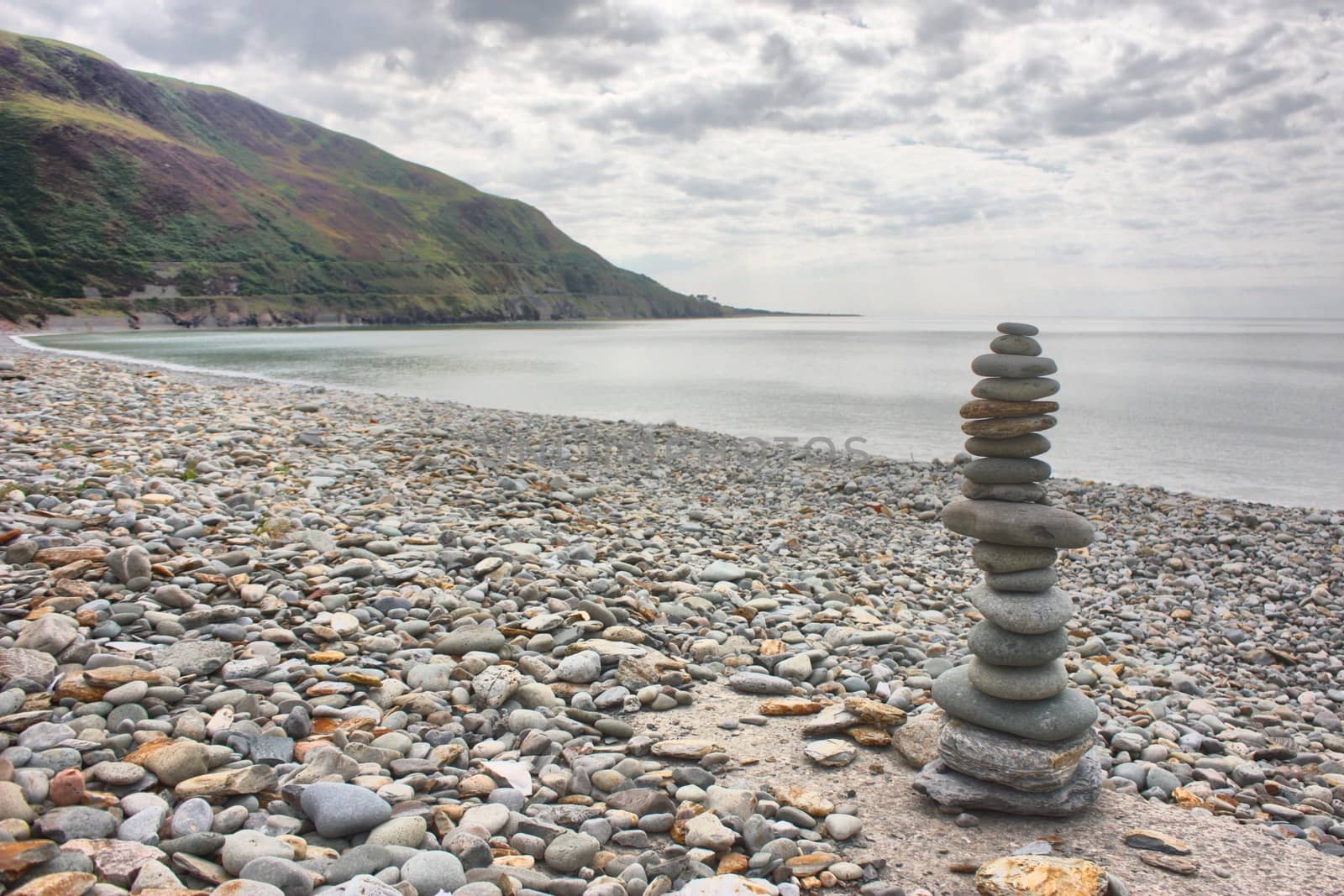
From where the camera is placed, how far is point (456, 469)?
13.3 meters

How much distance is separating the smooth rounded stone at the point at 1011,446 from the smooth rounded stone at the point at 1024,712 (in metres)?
1.50

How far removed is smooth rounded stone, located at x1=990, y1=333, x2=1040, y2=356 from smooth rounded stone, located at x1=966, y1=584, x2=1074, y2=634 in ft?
5.25

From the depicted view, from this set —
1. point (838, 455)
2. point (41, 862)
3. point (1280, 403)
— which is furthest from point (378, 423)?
point (1280, 403)

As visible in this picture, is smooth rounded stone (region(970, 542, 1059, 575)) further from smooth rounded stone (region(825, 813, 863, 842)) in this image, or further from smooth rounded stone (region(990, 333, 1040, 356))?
smooth rounded stone (region(825, 813, 863, 842))

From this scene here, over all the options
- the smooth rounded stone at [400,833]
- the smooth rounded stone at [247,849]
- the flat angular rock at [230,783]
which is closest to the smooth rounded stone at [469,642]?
the flat angular rock at [230,783]

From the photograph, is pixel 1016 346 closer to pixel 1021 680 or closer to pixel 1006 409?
pixel 1006 409

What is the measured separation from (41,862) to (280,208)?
199278mm

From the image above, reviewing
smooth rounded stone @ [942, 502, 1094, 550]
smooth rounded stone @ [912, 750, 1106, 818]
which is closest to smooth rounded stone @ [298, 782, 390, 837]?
smooth rounded stone @ [912, 750, 1106, 818]

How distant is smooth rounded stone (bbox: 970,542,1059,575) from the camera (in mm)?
5199

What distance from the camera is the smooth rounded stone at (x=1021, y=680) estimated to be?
504 cm

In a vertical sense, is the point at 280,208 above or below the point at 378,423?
above

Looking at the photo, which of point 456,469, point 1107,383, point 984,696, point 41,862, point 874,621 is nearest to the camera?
point 41,862

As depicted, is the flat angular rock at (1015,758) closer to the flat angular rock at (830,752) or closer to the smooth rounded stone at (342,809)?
the flat angular rock at (830,752)

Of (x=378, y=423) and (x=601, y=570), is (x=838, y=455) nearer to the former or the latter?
(x=378, y=423)
